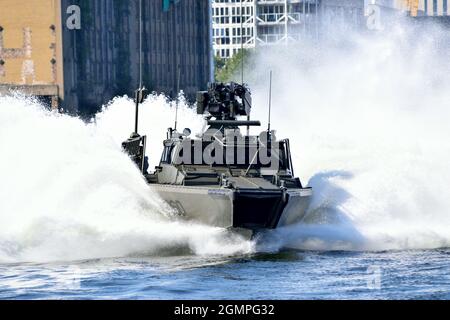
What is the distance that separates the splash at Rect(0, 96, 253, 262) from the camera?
1454 inches

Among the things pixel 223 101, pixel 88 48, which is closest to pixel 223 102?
pixel 223 101

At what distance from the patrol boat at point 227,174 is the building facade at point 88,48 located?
70.4 meters

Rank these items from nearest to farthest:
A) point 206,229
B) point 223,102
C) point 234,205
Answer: point 234,205, point 206,229, point 223,102

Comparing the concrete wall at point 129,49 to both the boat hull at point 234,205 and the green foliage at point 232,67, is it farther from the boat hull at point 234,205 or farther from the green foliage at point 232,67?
the boat hull at point 234,205

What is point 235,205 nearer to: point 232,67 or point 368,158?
point 368,158

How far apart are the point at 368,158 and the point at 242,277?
11.9m

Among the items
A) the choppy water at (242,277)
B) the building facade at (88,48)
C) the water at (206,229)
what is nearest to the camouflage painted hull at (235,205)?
the water at (206,229)

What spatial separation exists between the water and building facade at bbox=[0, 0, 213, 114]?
6240 centimetres

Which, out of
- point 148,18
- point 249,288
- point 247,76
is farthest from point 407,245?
point 148,18

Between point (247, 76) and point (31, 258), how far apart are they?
7006 centimetres

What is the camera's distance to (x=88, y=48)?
119 metres

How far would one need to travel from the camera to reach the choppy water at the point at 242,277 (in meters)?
31.1

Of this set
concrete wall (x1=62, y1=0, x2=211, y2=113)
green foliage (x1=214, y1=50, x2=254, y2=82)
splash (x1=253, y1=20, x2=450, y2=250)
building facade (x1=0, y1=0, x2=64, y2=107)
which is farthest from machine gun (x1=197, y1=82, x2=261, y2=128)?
green foliage (x1=214, y1=50, x2=254, y2=82)

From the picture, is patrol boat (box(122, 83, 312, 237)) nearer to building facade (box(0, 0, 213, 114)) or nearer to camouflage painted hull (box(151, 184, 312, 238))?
camouflage painted hull (box(151, 184, 312, 238))
